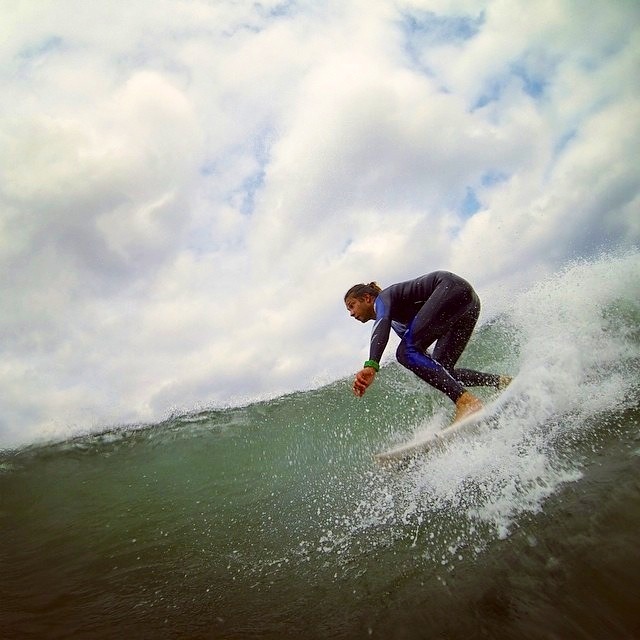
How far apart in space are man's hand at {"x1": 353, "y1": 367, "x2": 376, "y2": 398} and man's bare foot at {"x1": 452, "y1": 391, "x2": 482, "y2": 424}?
3.28ft

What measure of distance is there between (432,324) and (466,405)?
3.07 ft

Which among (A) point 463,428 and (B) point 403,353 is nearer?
(A) point 463,428

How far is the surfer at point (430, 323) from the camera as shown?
391cm

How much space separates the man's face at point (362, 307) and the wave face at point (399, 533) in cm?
175

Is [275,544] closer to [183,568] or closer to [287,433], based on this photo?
[183,568]

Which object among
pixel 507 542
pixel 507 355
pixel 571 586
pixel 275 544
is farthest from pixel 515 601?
pixel 507 355

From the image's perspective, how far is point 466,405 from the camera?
3.80m

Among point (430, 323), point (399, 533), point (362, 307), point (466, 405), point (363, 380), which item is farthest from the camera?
point (362, 307)

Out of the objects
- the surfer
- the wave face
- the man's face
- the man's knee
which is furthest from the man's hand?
the wave face

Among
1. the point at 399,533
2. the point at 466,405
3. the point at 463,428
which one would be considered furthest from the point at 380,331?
the point at 399,533

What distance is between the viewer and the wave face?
1.71m

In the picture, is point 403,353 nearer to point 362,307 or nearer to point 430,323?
point 430,323

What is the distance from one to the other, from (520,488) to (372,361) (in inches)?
65.2

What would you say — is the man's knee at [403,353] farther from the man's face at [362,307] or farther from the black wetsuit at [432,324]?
the man's face at [362,307]
